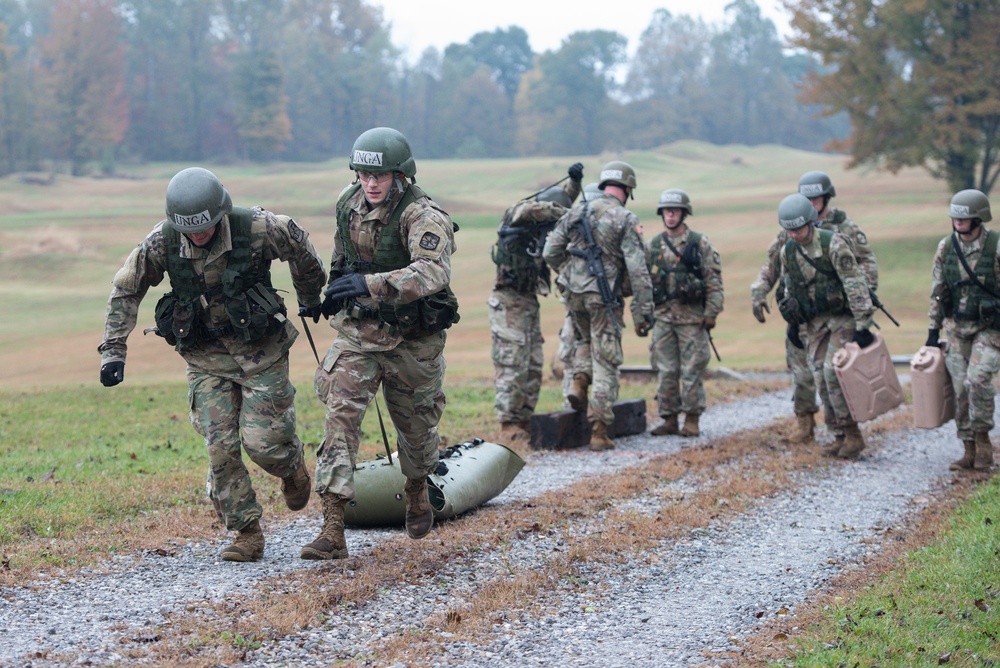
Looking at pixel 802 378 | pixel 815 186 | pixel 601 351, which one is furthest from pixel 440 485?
pixel 815 186

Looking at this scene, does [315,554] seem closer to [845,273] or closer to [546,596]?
[546,596]

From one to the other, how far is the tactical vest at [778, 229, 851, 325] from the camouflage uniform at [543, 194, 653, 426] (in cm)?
123

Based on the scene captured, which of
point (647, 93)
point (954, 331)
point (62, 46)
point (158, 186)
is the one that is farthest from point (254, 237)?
point (647, 93)

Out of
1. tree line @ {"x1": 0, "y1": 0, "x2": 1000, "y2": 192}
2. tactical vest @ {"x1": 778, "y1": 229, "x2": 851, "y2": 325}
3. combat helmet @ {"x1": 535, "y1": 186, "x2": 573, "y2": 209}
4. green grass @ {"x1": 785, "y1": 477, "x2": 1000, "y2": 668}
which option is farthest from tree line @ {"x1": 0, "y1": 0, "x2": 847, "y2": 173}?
green grass @ {"x1": 785, "y1": 477, "x2": 1000, "y2": 668}

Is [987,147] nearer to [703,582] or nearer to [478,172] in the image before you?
[703,582]

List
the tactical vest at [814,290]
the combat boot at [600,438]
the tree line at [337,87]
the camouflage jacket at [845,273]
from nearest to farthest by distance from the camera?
1. the camouflage jacket at [845,273]
2. the tactical vest at [814,290]
3. the combat boot at [600,438]
4. the tree line at [337,87]

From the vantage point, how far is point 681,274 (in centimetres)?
1159

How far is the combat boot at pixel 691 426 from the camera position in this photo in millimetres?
11766

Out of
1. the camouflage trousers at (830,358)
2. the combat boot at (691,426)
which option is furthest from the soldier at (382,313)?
the combat boot at (691,426)

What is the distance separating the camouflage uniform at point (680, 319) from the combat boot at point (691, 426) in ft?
0.13

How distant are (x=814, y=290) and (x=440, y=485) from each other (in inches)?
174

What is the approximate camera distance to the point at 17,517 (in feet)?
24.0

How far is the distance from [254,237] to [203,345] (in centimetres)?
66

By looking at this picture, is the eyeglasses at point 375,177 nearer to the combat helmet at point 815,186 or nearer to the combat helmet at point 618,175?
the combat helmet at point 618,175
